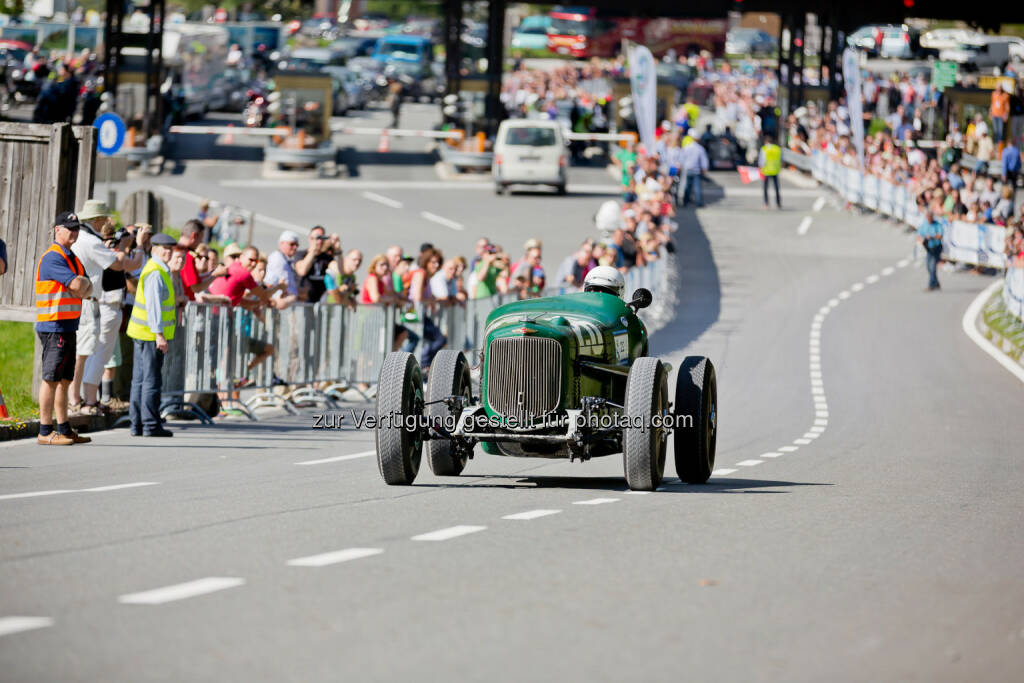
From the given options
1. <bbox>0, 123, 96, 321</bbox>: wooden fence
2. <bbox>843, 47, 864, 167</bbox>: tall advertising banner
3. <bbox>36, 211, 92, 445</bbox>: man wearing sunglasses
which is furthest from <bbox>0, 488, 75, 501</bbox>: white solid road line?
<bbox>843, 47, 864, 167</bbox>: tall advertising banner

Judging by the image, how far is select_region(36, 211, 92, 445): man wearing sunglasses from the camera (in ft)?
45.8

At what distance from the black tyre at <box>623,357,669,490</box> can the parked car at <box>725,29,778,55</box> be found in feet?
297

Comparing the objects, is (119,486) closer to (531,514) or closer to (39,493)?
(39,493)

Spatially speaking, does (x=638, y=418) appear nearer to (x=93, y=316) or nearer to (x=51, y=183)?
(x=93, y=316)

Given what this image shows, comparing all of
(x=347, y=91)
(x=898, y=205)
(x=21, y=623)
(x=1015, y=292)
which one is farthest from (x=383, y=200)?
(x=21, y=623)

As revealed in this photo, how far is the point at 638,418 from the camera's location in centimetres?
1191

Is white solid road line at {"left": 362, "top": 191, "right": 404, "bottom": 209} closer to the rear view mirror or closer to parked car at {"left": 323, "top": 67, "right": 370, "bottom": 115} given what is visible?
parked car at {"left": 323, "top": 67, "right": 370, "bottom": 115}

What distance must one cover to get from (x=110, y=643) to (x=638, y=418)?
5.87m

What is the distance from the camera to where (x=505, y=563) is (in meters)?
8.65

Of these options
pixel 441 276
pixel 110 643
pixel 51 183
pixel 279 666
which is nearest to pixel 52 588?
pixel 110 643

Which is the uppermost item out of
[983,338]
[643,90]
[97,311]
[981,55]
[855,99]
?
[981,55]

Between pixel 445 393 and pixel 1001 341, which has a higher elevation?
pixel 445 393

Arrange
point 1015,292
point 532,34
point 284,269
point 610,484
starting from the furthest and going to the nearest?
point 532,34, point 1015,292, point 284,269, point 610,484

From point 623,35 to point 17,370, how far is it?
7944 centimetres
